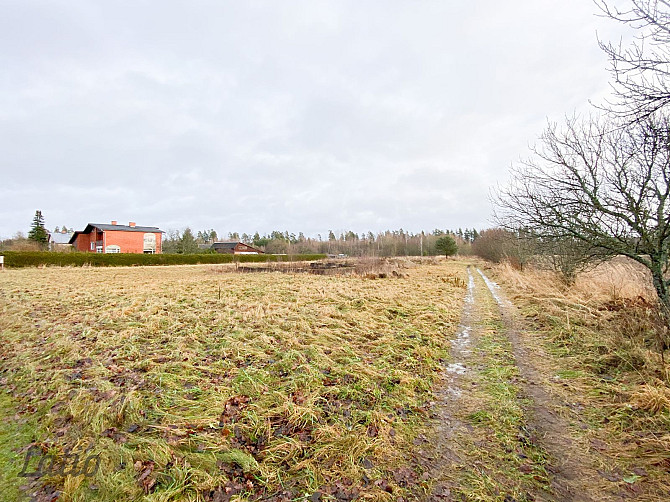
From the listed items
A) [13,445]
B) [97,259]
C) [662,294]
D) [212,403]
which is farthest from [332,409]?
[97,259]

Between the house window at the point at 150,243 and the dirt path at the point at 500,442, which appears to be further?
the house window at the point at 150,243

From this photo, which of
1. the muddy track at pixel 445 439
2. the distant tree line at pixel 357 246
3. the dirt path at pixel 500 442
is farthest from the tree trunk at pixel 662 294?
the distant tree line at pixel 357 246

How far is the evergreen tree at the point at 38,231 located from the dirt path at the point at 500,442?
5194 cm

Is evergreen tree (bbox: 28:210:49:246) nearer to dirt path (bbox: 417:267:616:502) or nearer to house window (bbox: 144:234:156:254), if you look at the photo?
house window (bbox: 144:234:156:254)

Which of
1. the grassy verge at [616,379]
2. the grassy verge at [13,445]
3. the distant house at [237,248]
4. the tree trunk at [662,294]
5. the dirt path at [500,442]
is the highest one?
the distant house at [237,248]

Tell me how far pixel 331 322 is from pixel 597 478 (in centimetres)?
497

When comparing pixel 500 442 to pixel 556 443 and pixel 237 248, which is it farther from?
pixel 237 248

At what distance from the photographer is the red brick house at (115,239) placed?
4194cm

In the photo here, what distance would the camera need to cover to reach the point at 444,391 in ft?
13.0

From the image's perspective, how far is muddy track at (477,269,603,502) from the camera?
2303 millimetres

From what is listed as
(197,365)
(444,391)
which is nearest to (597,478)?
(444,391)

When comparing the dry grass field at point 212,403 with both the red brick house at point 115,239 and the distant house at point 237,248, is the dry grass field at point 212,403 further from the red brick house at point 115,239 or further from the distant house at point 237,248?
the distant house at point 237,248

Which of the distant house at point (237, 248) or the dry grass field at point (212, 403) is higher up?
the distant house at point (237, 248)

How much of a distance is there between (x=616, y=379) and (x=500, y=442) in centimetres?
259
